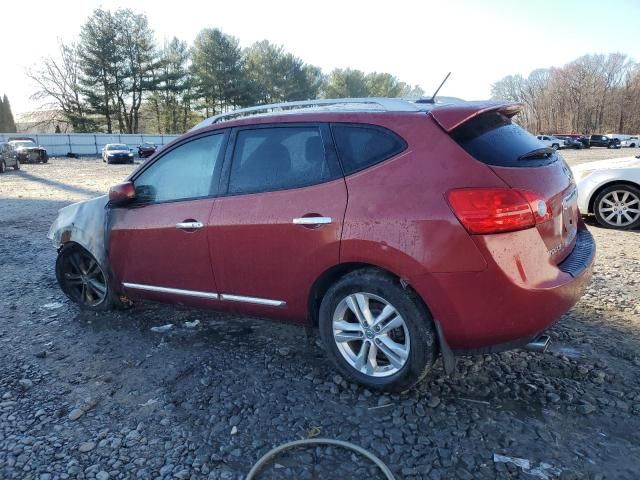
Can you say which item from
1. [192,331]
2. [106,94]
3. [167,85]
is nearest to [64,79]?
[106,94]

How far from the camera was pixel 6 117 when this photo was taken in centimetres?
7306

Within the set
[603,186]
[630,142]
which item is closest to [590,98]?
[630,142]

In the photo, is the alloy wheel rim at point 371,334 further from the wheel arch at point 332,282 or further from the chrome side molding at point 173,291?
the chrome side molding at point 173,291

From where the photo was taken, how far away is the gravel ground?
7.56 ft

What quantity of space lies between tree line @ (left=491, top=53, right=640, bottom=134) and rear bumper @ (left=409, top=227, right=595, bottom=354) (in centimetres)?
8790

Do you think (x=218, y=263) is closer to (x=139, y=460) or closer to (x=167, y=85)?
(x=139, y=460)

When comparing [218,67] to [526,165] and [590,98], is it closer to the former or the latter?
[526,165]

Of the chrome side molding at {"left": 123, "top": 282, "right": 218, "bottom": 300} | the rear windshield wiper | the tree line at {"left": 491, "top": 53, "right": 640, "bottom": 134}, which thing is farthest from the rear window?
the tree line at {"left": 491, "top": 53, "right": 640, "bottom": 134}

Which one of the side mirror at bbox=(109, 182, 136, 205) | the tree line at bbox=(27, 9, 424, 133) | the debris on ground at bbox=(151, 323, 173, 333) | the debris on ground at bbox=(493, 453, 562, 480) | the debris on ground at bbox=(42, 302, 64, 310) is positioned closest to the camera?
the debris on ground at bbox=(493, 453, 562, 480)

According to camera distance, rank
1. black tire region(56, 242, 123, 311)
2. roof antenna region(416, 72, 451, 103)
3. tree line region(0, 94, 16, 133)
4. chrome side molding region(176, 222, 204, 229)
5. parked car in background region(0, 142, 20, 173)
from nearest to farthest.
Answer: roof antenna region(416, 72, 451, 103), chrome side molding region(176, 222, 204, 229), black tire region(56, 242, 123, 311), parked car in background region(0, 142, 20, 173), tree line region(0, 94, 16, 133)

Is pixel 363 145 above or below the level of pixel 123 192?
above

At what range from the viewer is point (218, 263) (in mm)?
3355

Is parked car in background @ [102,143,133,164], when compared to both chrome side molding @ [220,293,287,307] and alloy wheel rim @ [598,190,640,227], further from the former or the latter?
chrome side molding @ [220,293,287,307]

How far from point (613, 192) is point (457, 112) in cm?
566
